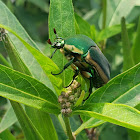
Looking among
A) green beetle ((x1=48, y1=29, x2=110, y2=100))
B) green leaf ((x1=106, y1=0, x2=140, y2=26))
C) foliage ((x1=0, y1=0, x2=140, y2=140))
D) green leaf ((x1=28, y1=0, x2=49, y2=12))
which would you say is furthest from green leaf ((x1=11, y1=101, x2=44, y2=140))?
green leaf ((x1=28, y1=0, x2=49, y2=12))

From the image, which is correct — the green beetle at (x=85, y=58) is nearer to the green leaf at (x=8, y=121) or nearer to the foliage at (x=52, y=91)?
the foliage at (x=52, y=91)

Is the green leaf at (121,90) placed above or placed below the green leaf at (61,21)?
below

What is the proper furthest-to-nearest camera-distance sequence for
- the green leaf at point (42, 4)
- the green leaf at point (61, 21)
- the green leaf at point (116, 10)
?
1. the green leaf at point (42, 4)
2. the green leaf at point (116, 10)
3. the green leaf at point (61, 21)

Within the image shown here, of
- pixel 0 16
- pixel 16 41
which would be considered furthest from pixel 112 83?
pixel 0 16

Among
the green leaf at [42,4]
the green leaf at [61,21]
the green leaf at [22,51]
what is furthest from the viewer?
the green leaf at [42,4]

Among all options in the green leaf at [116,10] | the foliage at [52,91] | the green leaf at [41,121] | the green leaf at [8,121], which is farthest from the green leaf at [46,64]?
the green leaf at [116,10]

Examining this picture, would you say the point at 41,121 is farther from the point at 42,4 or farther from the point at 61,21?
the point at 42,4

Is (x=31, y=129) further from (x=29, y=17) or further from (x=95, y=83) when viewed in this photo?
(x=29, y=17)
